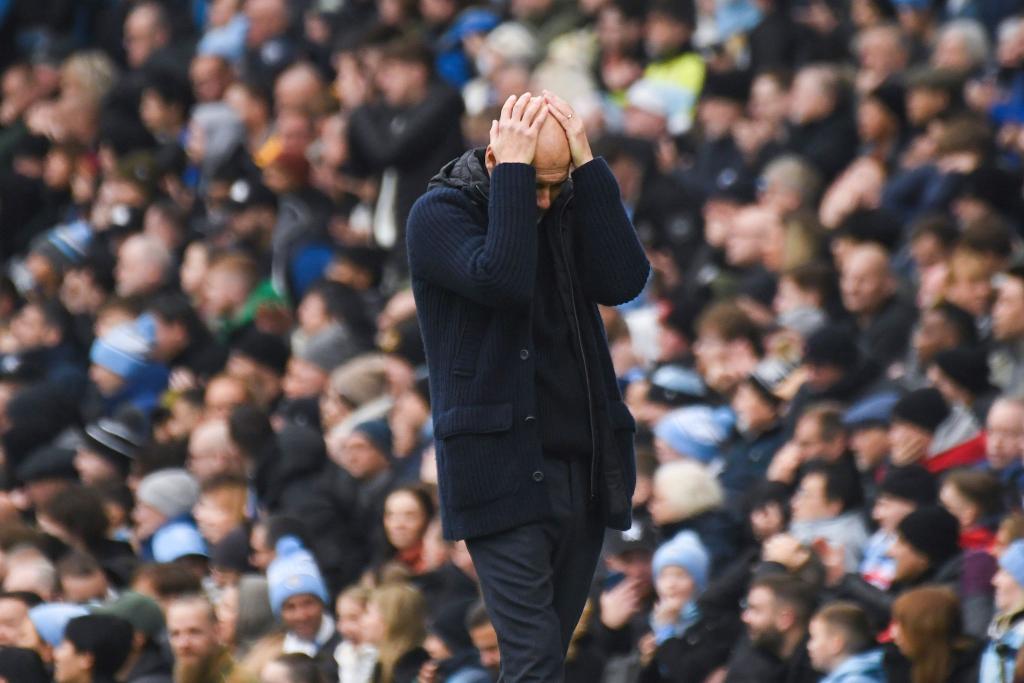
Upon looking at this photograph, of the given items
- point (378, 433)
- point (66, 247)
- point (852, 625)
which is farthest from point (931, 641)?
point (66, 247)

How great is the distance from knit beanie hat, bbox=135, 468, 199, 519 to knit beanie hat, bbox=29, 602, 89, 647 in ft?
5.76

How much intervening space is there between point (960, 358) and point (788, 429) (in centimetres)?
90

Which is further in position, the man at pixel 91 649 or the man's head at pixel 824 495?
the man's head at pixel 824 495

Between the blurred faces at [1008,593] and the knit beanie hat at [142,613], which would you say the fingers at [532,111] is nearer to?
the blurred faces at [1008,593]

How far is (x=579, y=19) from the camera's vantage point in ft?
52.3

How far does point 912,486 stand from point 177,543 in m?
3.61

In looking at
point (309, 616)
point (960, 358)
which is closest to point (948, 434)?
point (960, 358)

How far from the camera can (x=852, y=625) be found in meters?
7.79

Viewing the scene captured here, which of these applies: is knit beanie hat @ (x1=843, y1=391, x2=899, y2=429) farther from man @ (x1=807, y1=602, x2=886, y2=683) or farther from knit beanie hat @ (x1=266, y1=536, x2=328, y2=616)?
knit beanie hat @ (x1=266, y1=536, x2=328, y2=616)

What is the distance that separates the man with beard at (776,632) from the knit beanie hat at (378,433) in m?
2.87

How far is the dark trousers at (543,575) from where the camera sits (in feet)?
19.3

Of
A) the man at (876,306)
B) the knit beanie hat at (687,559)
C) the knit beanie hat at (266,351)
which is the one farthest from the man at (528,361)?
the knit beanie hat at (266,351)

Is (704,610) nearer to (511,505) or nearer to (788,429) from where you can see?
(788,429)

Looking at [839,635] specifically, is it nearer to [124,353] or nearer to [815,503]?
[815,503]
